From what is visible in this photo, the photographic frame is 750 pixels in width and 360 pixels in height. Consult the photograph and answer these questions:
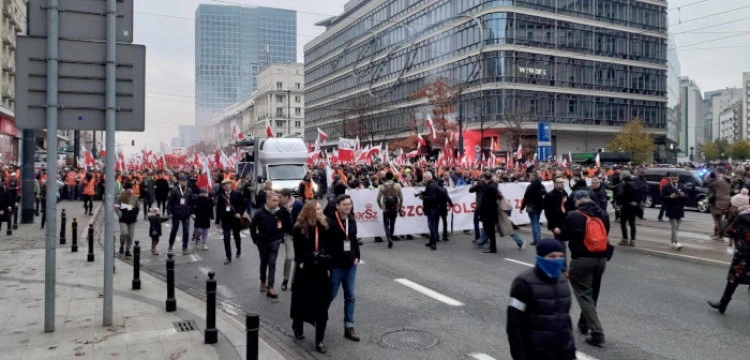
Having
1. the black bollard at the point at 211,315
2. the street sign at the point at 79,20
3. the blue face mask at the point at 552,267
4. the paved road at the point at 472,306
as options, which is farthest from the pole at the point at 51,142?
the blue face mask at the point at 552,267

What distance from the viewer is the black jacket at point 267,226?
31.3 feet

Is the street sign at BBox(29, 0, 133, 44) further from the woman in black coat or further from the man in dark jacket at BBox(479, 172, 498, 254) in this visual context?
the man in dark jacket at BBox(479, 172, 498, 254)

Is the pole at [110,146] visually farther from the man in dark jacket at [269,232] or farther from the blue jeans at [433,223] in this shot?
the blue jeans at [433,223]

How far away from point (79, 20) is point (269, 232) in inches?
164

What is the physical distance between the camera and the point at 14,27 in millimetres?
45031

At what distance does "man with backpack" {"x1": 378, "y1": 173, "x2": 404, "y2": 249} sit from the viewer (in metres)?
14.4

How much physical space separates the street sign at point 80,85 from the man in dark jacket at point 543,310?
214 inches

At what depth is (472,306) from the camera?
8.48m

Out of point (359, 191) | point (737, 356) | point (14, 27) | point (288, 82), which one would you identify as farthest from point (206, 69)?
point (737, 356)

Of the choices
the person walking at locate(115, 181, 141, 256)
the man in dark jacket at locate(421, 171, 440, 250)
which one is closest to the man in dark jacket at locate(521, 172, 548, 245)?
the man in dark jacket at locate(421, 171, 440, 250)

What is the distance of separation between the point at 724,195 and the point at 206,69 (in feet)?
515

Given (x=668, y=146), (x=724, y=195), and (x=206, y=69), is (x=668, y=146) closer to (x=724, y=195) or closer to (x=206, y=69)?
(x=724, y=195)

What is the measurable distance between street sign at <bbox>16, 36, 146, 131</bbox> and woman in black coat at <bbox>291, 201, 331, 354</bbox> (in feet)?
8.54

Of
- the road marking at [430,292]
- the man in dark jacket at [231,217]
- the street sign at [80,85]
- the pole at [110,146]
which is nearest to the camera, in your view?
the street sign at [80,85]
